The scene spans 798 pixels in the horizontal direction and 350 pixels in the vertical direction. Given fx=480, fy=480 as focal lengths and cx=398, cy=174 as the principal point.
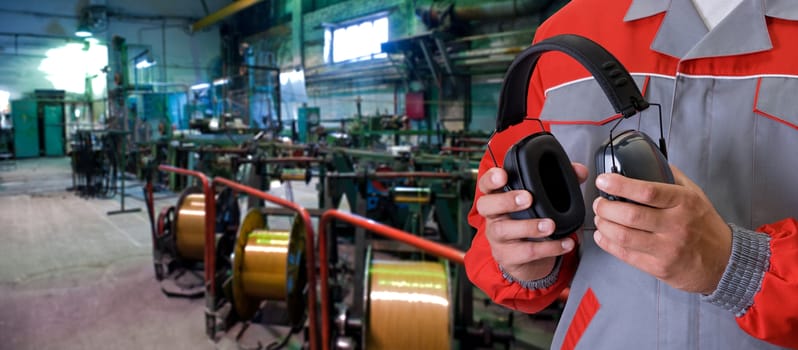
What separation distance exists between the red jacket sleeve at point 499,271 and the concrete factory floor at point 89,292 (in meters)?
2.91

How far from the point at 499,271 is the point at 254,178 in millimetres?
4037

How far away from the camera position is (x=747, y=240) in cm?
68

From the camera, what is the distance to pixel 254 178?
471cm

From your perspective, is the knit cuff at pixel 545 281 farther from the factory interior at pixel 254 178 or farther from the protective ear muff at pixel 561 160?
the factory interior at pixel 254 178

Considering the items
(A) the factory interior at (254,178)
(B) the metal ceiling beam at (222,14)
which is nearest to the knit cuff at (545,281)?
(A) the factory interior at (254,178)

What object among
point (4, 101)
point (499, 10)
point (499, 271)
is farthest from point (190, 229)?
point (4, 101)

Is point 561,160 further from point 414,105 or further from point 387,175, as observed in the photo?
point 414,105

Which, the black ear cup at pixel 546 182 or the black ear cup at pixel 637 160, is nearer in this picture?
the black ear cup at pixel 637 160

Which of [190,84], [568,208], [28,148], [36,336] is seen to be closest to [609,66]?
[568,208]

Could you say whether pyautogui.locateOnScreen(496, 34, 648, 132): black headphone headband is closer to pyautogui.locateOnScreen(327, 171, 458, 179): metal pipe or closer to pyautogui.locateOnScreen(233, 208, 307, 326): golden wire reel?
pyautogui.locateOnScreen(327, 171, 458, 179): metal pipe

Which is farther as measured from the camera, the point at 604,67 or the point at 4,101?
the point at 4,101

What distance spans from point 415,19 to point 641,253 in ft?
44.2

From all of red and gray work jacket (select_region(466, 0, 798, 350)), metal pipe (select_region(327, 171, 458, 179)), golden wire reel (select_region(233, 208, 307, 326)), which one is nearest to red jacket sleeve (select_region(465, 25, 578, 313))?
red and gray work jacket (select_region(466, 0, 798, 350))

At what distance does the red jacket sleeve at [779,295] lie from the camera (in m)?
0.66
